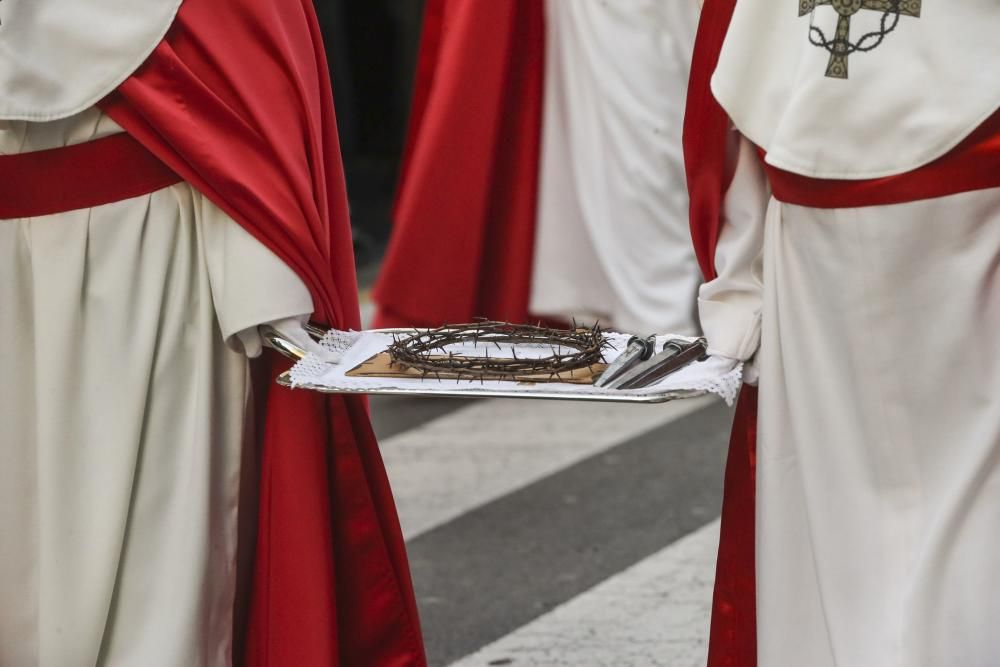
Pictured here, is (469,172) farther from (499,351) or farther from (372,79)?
(372,79)

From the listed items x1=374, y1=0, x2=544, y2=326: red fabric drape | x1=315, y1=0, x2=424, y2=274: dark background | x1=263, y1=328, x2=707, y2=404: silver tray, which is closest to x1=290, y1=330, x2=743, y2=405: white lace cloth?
x1=263, y1=328, x2=707, y2=404: silver tray

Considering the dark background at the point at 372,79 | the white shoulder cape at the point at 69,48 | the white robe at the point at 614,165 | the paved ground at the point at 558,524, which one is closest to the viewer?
the white shoulder cape at the point at 69,48

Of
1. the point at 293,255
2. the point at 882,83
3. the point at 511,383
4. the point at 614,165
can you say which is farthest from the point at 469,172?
the point at 882,83

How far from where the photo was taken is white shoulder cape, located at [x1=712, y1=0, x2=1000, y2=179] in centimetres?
251

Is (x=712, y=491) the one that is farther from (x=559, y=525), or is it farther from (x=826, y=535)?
(x=826, y=535)

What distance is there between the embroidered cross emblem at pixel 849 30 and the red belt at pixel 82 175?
1.17 metres

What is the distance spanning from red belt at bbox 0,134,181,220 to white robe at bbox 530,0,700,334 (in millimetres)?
2621

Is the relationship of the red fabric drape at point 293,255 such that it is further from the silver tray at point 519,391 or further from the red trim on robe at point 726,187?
the red trim on robe at point 726,187

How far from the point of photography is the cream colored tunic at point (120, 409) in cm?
289

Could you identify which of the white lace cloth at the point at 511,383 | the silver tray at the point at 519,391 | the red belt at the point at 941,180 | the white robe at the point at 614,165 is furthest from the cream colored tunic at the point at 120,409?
the white robe at the point at 614,165

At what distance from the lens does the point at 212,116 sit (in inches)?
110

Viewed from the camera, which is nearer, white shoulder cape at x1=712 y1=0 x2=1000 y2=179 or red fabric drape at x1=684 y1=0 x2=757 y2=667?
white shoulder cape at x1=712 y1=0 x2=1000 y2=179

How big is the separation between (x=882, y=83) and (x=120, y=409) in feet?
4.77

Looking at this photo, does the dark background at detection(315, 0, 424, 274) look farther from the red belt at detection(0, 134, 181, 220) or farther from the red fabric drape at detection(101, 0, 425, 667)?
the red belt at detection(0, 134, 181, 220)
